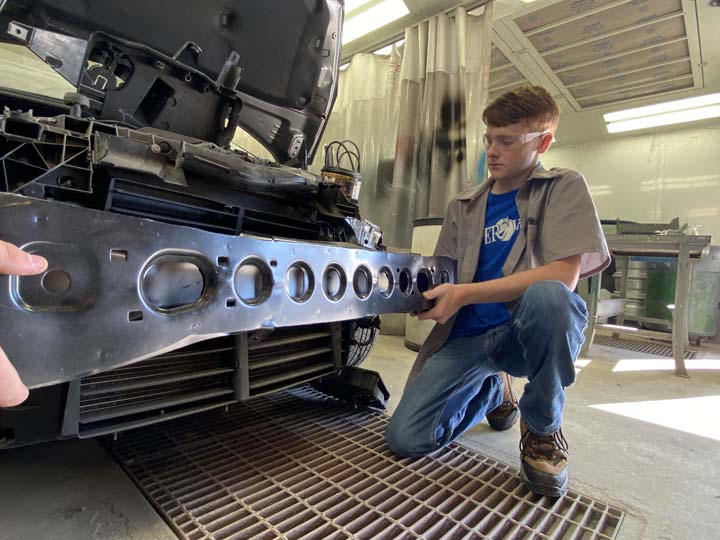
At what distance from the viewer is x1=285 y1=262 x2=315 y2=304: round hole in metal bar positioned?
28.4 inches

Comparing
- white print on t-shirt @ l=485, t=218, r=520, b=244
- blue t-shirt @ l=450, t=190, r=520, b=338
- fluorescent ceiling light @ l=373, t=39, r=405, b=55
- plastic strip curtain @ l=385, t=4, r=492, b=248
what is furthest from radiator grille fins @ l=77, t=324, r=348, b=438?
fluorescent ceiling light @ l=373, t=39, r=405, b=55

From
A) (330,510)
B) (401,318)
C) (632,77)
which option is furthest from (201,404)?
(632,77)

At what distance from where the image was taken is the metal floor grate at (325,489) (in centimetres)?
77

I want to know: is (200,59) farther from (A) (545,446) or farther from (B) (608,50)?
(B) (608,50)

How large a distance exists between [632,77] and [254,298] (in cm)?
429

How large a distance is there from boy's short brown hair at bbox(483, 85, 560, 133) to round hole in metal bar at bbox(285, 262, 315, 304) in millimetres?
741

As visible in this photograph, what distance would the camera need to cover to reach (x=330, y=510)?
2.67ft

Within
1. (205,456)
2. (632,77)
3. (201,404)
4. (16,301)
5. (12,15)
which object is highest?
(632,77)

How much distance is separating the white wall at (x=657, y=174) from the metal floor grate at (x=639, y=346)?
4.76 ft

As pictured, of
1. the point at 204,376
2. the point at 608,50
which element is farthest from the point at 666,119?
the point at 204,376

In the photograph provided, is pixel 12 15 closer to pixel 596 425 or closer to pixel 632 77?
pixel 596 425

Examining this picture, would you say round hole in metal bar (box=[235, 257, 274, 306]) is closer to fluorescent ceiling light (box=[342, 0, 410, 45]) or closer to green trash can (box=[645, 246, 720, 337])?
fluorescent ceiling light (box=[342, 0, 410, 45])

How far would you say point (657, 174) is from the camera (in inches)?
167

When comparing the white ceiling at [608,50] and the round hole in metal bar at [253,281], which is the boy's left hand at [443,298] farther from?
the white ceiling at [608,50]
